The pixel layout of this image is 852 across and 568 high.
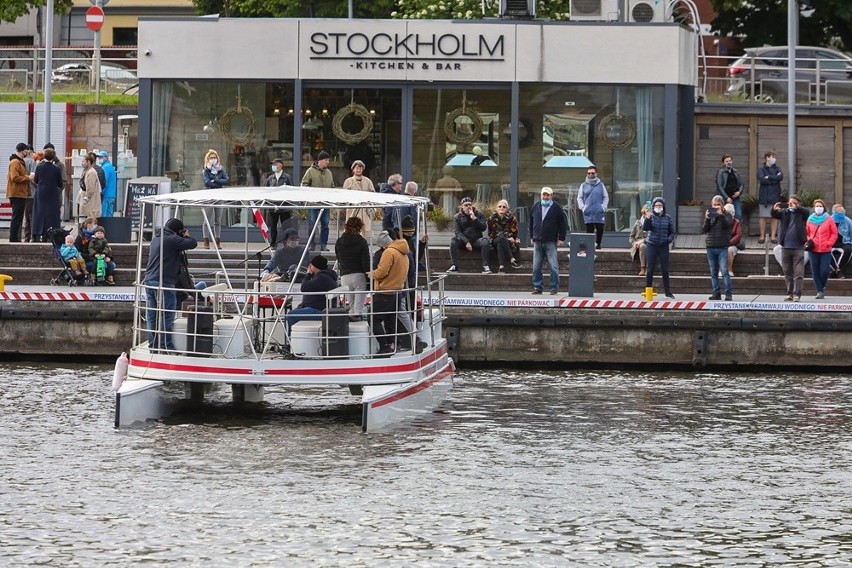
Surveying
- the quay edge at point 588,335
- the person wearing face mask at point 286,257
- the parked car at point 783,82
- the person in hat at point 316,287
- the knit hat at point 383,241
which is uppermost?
the parked car at point 783,82

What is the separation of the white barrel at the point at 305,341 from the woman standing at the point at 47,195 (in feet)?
41.0

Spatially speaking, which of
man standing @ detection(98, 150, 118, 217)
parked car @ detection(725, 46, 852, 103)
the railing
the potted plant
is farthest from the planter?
the railing

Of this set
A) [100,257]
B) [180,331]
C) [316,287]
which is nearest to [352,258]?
[316,287]

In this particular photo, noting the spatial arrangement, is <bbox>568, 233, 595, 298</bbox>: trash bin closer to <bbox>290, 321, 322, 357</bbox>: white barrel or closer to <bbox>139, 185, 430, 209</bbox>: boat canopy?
<bbox>139, 185, 430, 209</bbox>: boat canopy

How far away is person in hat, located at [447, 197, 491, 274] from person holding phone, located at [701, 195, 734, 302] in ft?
13.6

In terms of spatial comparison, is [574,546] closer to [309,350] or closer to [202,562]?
[202,562]

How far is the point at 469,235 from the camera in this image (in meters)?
31.0

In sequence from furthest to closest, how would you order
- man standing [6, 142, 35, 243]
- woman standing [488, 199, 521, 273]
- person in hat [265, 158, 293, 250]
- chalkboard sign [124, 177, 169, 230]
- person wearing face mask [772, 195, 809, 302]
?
chalkboard sign [124, 177, 169, 230]
man standing [6, 142, 35, 243]
person in hat [265, 158, 293, 250]
woman standing [488, 199, 521, 273]
person wearing face mask [772, 195, 809, 302]

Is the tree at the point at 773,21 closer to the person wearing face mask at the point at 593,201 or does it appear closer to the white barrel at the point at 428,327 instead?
the person wearing face mask at the point at 593,201

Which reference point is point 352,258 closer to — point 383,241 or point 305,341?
point 383,241

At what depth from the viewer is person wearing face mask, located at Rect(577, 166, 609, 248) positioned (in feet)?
107

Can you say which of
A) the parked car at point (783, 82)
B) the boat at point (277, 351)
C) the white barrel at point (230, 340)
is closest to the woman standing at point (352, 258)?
the boat at point (277, 351)

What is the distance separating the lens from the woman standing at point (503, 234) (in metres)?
30.7

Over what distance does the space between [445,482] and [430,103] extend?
57.9 ft
